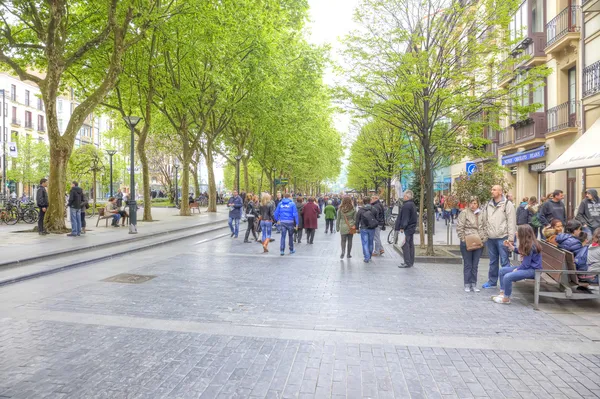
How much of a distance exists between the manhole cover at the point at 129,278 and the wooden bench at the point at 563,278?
6.79m

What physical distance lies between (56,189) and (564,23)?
20.9m

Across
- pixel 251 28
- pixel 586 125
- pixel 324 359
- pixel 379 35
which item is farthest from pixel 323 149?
pixel 324 359

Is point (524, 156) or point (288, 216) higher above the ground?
point (524, 156)

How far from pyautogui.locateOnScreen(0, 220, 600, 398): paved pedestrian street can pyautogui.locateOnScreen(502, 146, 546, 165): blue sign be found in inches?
568

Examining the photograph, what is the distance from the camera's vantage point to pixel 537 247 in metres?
6.80

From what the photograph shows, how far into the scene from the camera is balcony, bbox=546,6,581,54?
56.4 feet

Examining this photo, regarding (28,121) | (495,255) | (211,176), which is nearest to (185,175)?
(211,176)

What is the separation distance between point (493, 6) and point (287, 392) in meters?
11.4

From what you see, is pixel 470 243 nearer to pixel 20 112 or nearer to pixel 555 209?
pixel 555 209

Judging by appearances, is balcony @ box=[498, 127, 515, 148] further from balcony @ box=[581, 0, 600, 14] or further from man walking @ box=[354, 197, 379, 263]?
man walking @ box=[354, 197, 379, 263]

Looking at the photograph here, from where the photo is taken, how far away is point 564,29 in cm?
1780

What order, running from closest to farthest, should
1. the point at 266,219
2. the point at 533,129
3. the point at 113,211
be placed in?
the point at 266,219
the point at 113,211
the point at 533,129

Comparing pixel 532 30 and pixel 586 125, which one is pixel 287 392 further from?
pixel 532 30

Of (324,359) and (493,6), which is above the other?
(493,6)
